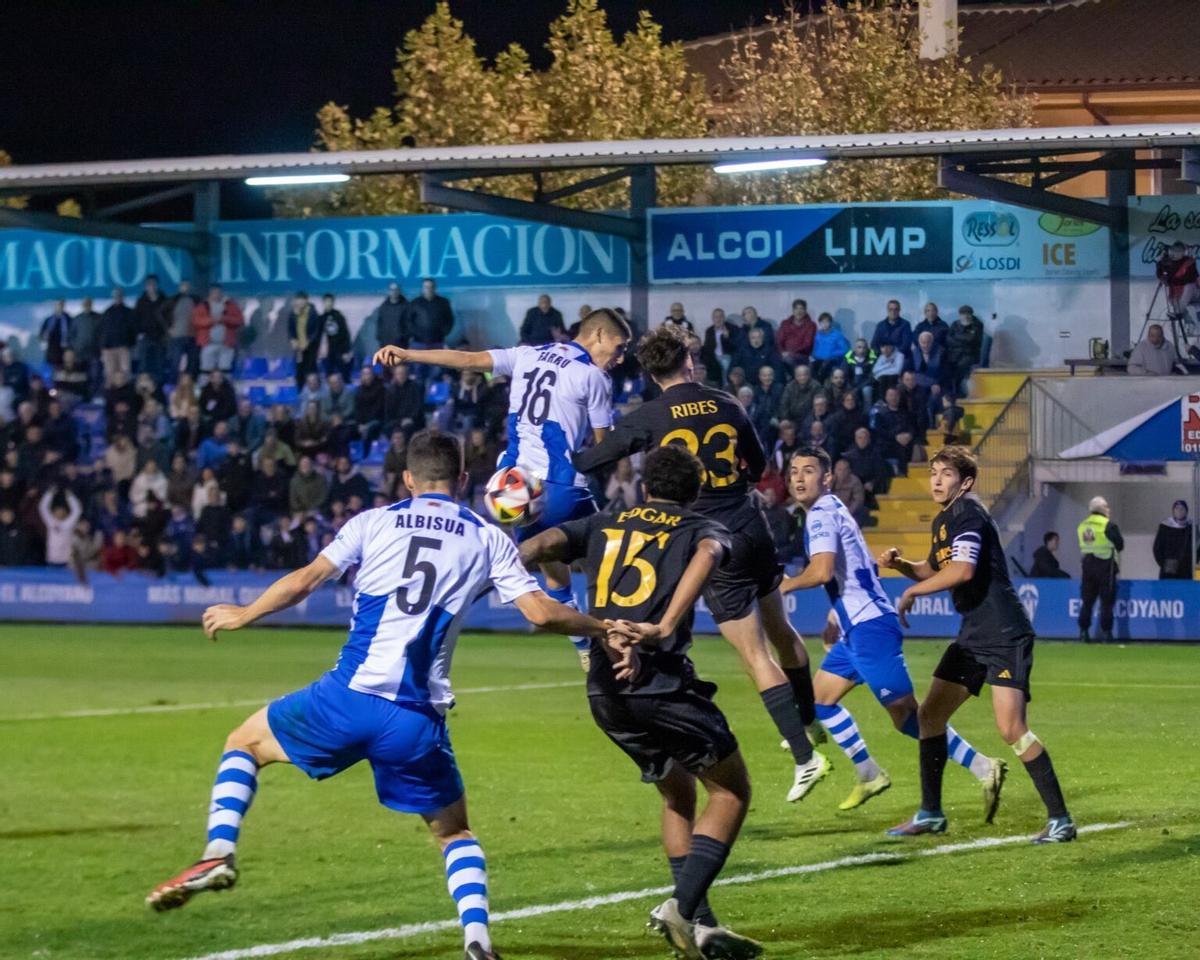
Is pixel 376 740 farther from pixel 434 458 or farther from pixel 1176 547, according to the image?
pixel 1176 547

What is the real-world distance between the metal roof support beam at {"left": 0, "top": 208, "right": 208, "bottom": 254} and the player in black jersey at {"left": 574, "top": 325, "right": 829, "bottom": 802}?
70.4 ft

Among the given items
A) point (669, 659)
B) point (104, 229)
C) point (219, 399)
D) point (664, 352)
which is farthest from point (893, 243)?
point (669, 659)

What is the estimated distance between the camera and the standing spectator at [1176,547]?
23.7 m

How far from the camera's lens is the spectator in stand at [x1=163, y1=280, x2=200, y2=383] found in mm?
29766

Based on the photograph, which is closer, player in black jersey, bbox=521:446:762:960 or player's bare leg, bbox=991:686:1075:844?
player in black jersey, bbox=521:446:762:960

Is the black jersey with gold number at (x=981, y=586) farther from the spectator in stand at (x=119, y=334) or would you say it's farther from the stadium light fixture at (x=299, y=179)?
the spectator in stand at (x=119, y=334)

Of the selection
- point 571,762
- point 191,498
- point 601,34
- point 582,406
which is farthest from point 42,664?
point 601,34

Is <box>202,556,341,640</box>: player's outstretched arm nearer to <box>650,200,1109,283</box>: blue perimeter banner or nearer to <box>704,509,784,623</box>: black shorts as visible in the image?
<box>704,509,784,623</box>: black shorts

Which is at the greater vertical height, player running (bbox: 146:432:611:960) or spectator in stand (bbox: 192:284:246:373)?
spectator in stand (bbox: 192:284:246:373)

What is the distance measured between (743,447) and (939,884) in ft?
7.17

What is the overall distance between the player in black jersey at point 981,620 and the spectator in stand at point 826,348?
56.3 feet

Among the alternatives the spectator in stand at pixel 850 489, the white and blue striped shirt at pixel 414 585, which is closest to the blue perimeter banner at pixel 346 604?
the spectator in stand at pixel 850 489

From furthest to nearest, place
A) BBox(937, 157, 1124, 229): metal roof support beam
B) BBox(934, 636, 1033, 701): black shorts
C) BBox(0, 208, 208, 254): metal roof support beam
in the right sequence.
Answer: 1. BBox(0, 208, 208, 254): metal roof support beam
2. BBox(937, 157, 1124, 229): metal roof support beam
3. BBox(934, 636, 1033, 701): black shorts

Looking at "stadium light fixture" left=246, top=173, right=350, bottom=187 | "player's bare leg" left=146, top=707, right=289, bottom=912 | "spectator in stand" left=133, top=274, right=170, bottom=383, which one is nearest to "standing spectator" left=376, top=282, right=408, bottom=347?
"stadium light fixture" left=246, top=173, right=350, bottom=187
